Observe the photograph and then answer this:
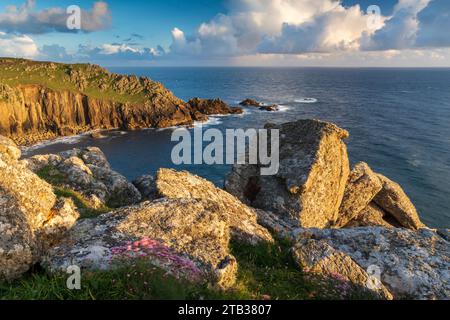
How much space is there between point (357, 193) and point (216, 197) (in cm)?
1435

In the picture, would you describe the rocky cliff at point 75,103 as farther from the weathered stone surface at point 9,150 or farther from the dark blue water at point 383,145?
the weathered stone surface at point 9,150

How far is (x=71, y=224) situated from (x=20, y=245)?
102 inches

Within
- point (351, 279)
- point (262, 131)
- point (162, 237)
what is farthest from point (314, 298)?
point (262, 131)

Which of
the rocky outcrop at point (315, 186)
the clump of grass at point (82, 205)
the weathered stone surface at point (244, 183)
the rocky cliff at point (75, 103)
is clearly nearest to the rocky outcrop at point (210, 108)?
the rocky cliff at point (75, 103)

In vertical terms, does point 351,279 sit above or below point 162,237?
below

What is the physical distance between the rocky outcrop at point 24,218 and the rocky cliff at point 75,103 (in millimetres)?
108710

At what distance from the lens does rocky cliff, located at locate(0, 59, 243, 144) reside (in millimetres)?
113625

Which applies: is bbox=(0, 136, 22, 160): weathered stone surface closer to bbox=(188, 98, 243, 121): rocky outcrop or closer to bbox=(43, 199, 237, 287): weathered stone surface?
bbox=(43, 199, 237, 287): weathered stone surface

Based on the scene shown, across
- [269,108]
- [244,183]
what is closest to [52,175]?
[244,183]

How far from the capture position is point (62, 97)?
127188mm

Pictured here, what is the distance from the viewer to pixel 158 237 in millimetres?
10695

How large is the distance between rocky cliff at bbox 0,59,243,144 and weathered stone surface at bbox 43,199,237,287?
110 m

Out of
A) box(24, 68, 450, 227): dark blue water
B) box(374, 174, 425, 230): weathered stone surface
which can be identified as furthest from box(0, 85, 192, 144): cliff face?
box(374, 174, 425, 230): weathered stone surface
